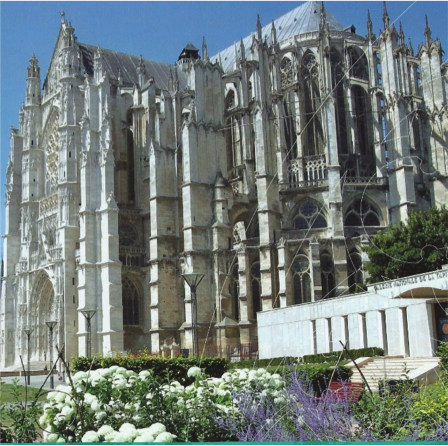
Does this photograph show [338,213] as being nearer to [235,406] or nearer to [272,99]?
[272,99]

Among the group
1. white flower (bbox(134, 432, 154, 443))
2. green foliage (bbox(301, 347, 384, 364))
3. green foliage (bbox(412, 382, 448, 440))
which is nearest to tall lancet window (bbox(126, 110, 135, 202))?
green foliage (bbox(301, 347, 384, 364))

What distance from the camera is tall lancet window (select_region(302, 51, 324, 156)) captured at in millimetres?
49156

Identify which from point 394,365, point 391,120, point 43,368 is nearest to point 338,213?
point 391,120

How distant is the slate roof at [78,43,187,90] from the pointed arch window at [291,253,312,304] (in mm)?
22020

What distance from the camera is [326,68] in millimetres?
47688

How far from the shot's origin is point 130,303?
45406 millimetres

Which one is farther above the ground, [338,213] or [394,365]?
[338,213]

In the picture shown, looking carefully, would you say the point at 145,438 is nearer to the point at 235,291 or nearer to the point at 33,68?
the point at 235,291

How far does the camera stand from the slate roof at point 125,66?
5309 cm

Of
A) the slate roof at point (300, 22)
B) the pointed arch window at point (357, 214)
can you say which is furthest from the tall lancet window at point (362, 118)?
the slate roof at point (300, 22)

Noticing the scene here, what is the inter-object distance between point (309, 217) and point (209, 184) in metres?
6.55

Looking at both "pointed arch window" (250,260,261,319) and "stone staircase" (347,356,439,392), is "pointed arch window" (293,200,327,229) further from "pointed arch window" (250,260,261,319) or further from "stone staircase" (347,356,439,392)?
"stone staircase" (347,356,439,392)

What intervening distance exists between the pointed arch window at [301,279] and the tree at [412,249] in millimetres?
5044

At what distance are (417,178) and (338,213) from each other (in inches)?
306
